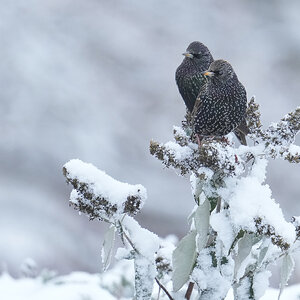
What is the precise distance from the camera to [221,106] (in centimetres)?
158

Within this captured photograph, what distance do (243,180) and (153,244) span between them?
0.76 feet

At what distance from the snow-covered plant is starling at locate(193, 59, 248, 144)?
0.07 metres

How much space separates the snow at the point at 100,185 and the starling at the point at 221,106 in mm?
326

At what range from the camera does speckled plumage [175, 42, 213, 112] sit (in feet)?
6.28

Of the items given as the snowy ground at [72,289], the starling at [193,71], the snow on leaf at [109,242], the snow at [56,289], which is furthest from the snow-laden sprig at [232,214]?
the snow at [56,289]

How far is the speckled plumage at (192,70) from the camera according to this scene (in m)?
1.91

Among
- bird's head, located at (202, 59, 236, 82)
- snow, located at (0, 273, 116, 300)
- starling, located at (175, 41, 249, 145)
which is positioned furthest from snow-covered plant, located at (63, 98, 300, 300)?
snow, located at (0, 273, 116, 300)

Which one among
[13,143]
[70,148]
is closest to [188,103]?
[70,148]

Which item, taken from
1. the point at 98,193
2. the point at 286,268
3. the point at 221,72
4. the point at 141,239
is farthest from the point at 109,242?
the point at 221,72

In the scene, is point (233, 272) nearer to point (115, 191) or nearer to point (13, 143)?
point (115, 191)

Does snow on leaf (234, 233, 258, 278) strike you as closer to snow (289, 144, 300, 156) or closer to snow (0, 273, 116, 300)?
snow (289, 144, 300, 156)

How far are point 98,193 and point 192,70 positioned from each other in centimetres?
81

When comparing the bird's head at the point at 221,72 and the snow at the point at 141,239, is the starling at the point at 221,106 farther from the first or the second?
the snow at the point at 141,239

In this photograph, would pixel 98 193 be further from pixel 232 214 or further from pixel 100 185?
pixel 232 214
